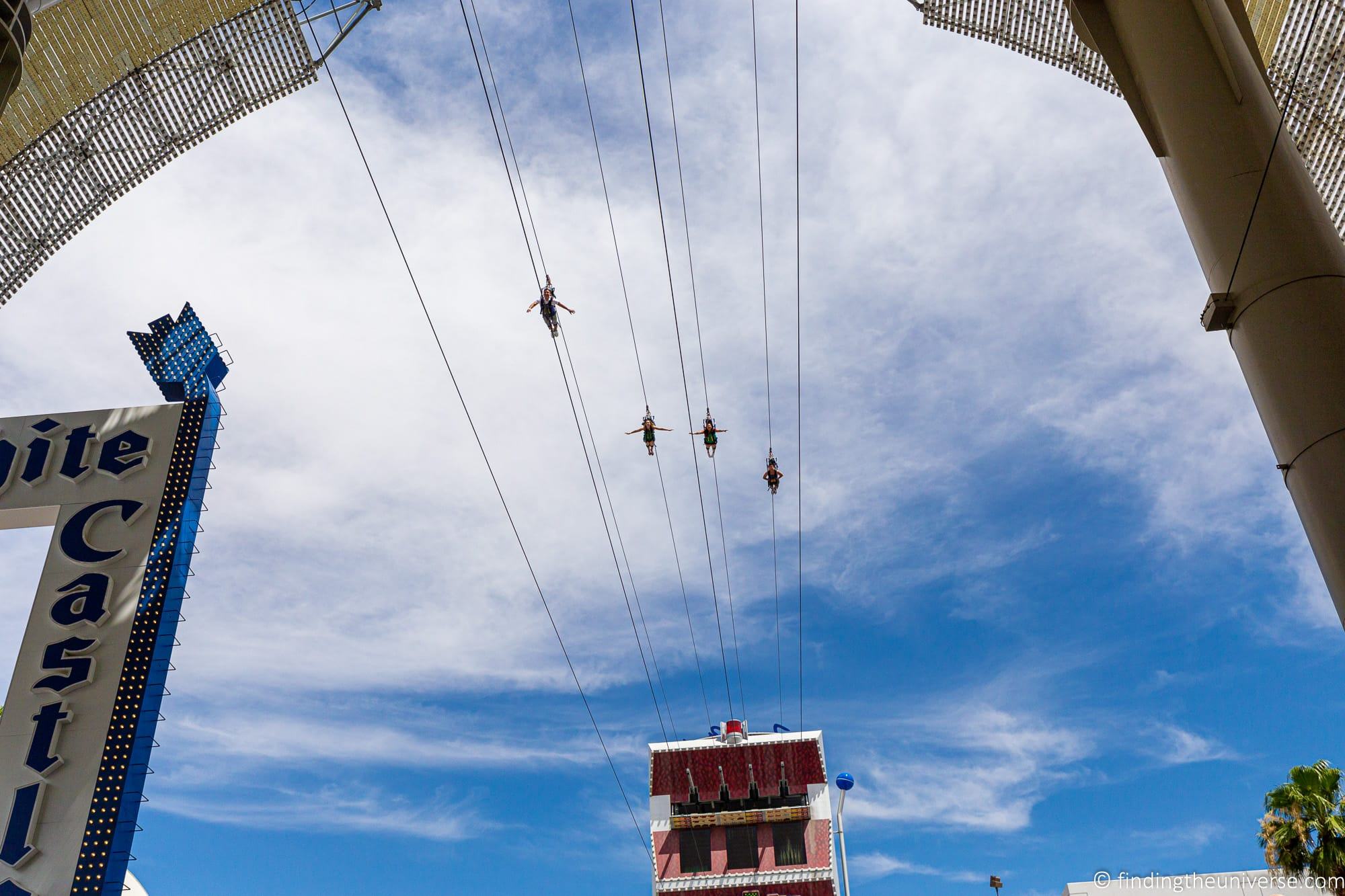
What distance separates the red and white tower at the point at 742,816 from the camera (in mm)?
40906

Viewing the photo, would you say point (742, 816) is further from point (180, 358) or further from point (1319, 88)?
Result: point (1319, 88)

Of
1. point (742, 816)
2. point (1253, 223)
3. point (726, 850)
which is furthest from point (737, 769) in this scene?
point (1253, 223)

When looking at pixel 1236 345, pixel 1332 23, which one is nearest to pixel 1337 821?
pixel 1332 23

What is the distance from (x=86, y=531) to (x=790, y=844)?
1242 inches

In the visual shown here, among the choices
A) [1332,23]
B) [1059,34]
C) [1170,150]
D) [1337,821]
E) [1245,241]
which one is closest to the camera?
[1245,241]

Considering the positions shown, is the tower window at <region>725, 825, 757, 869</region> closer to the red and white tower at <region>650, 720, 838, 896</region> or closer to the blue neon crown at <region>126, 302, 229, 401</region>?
the red and white tower at <region>650, 720, 838, 896</region>

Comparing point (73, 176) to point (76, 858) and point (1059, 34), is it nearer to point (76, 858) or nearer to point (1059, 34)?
point (76, 858)

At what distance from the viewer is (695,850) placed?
42.3 metres

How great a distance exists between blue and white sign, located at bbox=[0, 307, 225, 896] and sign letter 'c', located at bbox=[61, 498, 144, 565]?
0.12ft

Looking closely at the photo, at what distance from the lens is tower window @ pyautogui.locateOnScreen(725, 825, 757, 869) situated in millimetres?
41688

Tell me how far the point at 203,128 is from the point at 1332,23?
2264 cm

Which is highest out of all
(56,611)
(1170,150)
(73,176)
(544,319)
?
(73,176)

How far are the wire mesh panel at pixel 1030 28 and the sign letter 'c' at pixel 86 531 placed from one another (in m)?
24.9

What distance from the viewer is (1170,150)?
28.2ft
